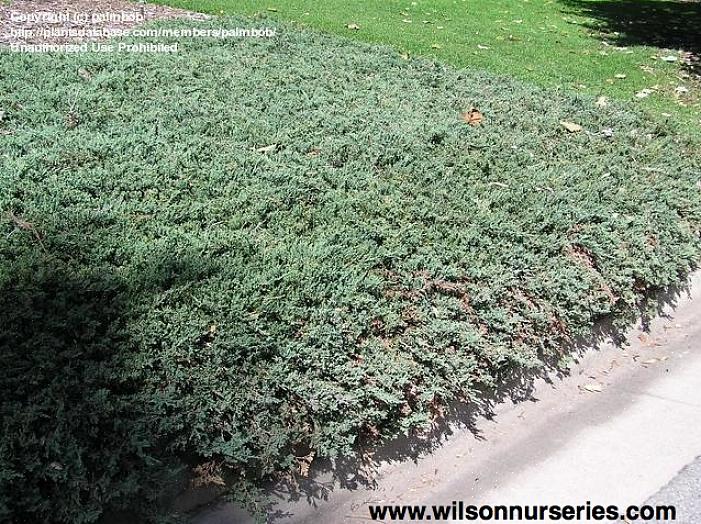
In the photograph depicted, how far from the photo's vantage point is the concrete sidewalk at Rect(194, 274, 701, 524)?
3.30 metres

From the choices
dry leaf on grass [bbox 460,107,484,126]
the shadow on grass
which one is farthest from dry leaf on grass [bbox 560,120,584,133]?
the shadow on grass

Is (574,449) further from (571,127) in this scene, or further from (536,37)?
(536,37)

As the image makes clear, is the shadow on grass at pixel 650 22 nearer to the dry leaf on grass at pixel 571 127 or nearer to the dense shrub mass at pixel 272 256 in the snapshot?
the dry leaf on grass at pixel 571 127

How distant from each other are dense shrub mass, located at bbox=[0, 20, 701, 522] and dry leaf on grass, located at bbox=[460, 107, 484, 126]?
72 mm

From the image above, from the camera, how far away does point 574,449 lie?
3.69 m

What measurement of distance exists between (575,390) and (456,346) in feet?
2.93

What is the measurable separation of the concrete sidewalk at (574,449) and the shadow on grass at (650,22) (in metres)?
6.37

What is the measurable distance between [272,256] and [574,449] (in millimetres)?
1675

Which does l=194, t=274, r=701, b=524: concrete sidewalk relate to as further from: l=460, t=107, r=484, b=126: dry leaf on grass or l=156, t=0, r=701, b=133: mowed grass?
l=156, t=0, r=701, b=133: mowed grass

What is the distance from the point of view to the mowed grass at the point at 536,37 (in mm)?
8445

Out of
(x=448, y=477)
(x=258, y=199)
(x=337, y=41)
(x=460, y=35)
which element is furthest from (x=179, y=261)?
(x=460, y=35)

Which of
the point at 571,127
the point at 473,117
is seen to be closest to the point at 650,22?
the point at 571,127

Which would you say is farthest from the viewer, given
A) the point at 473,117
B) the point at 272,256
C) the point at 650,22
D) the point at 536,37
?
the point at 650,22

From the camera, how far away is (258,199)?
13.6 ft
